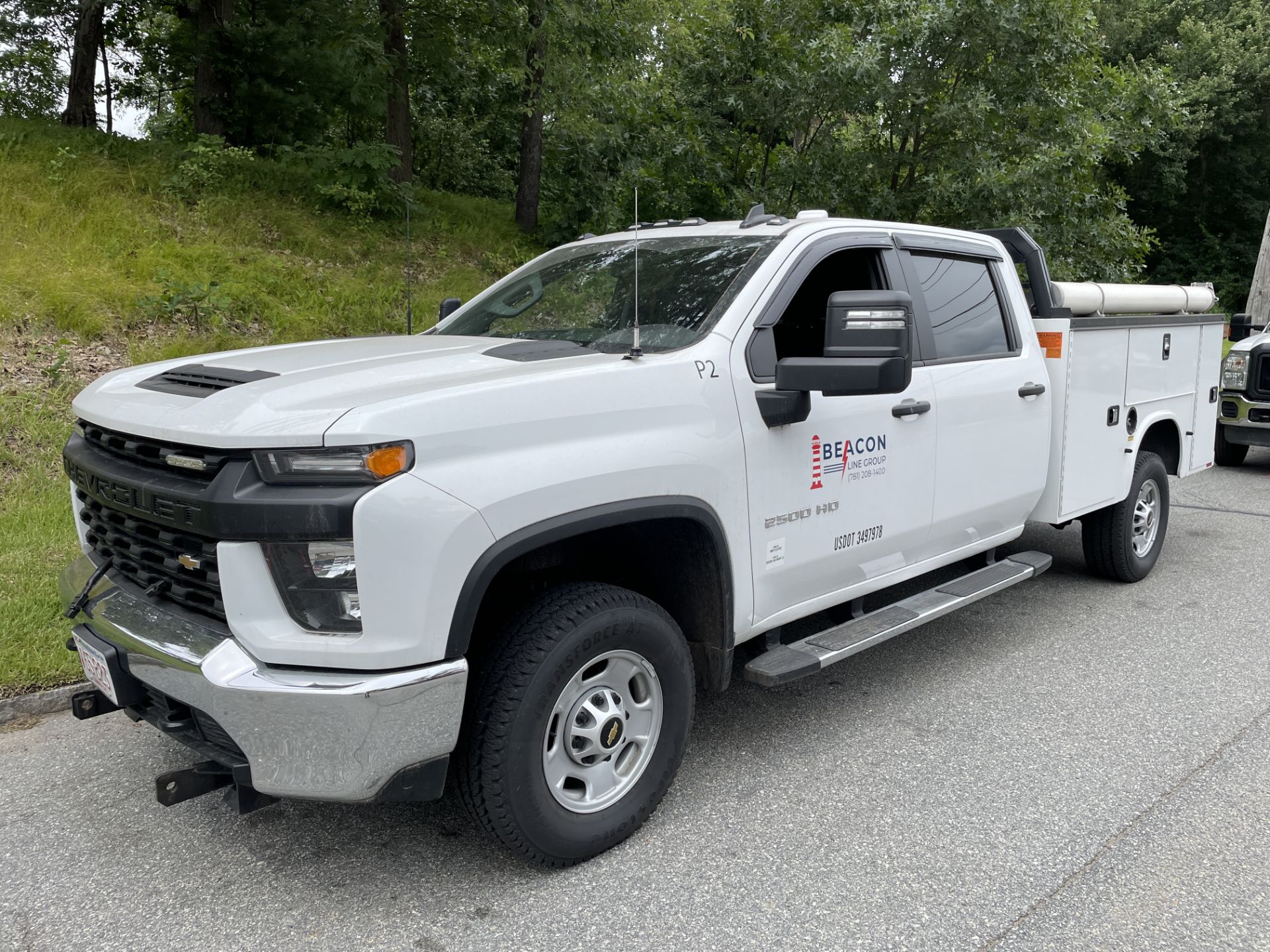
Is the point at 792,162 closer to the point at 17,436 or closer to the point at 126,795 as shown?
the point at 17,436

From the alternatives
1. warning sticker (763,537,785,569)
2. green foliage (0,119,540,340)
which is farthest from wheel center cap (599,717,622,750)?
green foliage (0,119,540,340)

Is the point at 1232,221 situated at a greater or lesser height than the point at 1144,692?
greater

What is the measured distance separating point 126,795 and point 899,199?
10.3m

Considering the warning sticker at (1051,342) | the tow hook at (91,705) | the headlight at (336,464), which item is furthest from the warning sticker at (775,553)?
the warning sticker at (1051,342)

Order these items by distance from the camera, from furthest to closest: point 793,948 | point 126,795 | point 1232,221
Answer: point 1232,221
point 126,795
point 793,948

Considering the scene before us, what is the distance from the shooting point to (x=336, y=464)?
8.16 feet

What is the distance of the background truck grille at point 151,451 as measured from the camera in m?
2.60

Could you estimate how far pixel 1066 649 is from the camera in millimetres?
4898

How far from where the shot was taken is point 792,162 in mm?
11672

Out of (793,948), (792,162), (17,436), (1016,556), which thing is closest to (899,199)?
(792,162)

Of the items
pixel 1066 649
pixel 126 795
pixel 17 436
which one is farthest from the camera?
pixel 17 436

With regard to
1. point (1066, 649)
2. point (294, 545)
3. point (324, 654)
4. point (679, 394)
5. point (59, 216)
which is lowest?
point (1066, 649)

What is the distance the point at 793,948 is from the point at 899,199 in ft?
33.6

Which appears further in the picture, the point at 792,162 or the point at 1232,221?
the point at 1232,221
